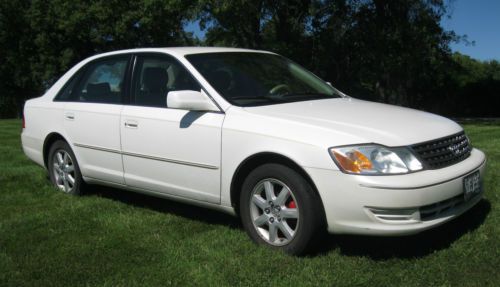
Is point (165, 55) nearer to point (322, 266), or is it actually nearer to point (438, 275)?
point (322, 266)

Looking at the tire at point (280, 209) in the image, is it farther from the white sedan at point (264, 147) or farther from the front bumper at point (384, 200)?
the front bumper at point (384, 200)

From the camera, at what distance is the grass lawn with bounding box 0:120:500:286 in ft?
11.9

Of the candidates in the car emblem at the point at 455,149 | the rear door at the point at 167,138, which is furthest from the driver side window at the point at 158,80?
the car emblem at the point at 455,149

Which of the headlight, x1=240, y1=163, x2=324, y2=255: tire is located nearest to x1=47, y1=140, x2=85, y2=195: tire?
x1=240, y1=163, x2=324, y2=255: tire

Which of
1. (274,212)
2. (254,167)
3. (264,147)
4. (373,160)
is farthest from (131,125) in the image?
(373,160)

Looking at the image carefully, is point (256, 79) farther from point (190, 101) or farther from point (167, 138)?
point (167, 138)

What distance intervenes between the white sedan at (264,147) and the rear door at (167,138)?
0.04 feet

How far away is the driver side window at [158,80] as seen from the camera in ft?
16.1

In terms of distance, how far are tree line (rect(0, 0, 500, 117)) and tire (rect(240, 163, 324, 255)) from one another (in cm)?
Result: 1575

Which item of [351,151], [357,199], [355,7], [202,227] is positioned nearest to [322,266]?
[357,199]

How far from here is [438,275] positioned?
3562mm

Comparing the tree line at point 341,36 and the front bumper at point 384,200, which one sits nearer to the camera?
the front bumper at point 384,200

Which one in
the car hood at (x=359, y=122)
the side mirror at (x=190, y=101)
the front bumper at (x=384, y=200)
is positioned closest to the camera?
the front bumper at (x=384, y=200)

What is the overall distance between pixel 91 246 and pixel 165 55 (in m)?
1.82
